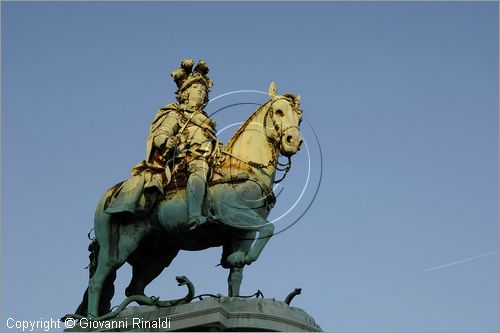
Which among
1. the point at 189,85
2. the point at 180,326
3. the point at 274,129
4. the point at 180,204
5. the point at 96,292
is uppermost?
the point at 189,85

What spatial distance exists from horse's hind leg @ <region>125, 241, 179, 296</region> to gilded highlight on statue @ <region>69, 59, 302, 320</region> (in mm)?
17

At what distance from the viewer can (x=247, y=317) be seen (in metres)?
15.3

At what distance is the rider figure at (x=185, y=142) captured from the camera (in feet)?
55.1

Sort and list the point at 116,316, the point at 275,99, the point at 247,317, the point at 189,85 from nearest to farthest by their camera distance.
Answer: the point at 247,317 < the point at 116,316 < the point at 275,99 < the point at 189,85

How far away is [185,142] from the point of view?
58.5 ft

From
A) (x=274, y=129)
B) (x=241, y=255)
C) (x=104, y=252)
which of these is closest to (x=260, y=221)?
(x=241, y=255)

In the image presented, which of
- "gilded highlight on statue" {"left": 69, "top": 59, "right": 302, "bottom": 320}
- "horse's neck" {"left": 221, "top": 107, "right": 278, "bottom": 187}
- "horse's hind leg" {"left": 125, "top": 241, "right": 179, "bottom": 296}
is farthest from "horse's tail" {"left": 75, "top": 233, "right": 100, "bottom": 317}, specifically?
"horse's neck" {"left": 221, "top": 107, "right": 278, "bottom": 187}

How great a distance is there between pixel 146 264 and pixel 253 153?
110 inches

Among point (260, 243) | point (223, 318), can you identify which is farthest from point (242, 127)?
point (223, 318)

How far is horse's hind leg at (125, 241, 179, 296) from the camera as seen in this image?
59.1 ft

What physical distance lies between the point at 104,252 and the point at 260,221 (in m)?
2.72

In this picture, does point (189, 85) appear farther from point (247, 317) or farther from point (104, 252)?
point (247, 317)

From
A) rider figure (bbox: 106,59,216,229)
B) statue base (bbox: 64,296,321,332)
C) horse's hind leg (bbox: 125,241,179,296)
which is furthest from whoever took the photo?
horse's hind leg (bbox: 125,241,179,296)

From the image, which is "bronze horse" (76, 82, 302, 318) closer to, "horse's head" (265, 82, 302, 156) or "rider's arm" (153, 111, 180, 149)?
"horse's head" (265, 82, 302, 156)
